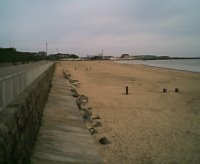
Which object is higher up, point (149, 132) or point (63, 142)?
point (63, 142)

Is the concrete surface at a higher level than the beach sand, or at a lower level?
higher

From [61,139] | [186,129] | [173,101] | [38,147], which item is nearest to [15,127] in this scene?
[38,147]

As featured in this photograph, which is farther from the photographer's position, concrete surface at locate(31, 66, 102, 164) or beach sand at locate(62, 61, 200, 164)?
beach sand at locate(62, 61, 200, 164)

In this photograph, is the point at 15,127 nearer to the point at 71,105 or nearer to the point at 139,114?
the point at 139,114

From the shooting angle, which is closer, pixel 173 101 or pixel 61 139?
pixel 61 139

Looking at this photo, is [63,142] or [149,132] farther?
[149,132]

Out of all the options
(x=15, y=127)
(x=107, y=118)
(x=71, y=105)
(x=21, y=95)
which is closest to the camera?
(x=15, y=127)

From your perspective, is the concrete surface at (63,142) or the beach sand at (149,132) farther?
the beach sand at (149,132)

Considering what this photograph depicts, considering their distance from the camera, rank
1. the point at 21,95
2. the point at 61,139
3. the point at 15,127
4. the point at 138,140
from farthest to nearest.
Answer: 1. the point at 138,140
2. the point at 61,139
3. the point at 21,95
4. the point at 15,127

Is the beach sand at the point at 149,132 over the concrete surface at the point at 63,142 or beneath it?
beneath

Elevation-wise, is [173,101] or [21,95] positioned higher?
[21,95]

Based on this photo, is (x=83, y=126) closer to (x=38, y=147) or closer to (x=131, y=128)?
(x=131, y=128)

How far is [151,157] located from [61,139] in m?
3.02

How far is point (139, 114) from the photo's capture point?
15031 mm
